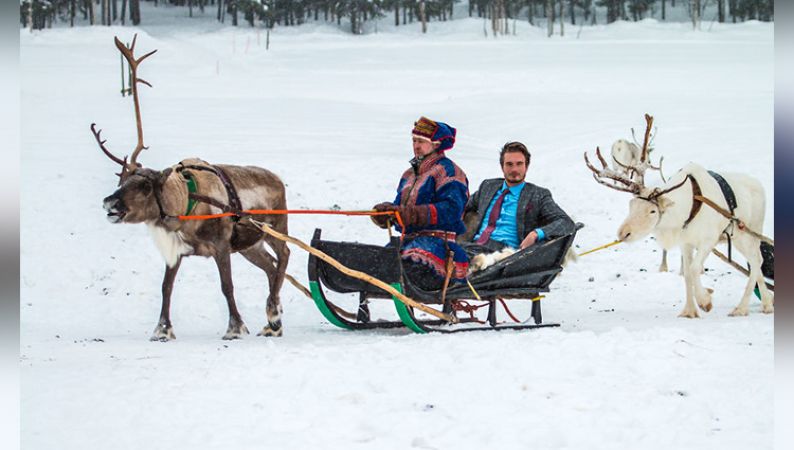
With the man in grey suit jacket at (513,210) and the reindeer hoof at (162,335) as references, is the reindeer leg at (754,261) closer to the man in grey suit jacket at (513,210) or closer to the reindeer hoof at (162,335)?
the man in grey suit jacket at (513,210)

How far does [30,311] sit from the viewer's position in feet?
33.1

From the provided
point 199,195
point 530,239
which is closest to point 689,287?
point 530,239

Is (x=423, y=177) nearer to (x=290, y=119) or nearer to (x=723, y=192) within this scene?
(x=723, y=192)

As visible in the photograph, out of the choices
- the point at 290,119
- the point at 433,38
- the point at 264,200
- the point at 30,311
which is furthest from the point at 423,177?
the point at 433,38

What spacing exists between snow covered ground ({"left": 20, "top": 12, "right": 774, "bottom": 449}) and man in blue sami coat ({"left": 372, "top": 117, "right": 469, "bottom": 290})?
0.61 metres

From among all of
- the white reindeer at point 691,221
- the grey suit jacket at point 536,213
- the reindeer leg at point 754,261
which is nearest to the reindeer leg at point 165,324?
the grey suit jacket at point 536,213

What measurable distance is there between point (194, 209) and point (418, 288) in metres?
1.91

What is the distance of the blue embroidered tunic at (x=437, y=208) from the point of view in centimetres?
767

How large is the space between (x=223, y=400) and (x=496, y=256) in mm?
3192

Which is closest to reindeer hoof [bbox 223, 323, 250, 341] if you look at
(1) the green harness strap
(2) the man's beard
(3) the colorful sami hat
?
(1) the green harness strap

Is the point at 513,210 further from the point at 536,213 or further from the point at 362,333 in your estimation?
the point at 362,333

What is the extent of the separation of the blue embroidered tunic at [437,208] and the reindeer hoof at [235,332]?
145cm

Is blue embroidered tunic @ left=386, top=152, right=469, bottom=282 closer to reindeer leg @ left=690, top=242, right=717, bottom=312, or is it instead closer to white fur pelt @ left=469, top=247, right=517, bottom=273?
white fur pelt @ left=469, top=247, right=517, bottom=273

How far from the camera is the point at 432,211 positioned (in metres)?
7.62
